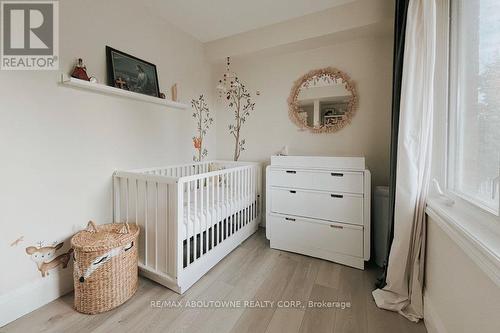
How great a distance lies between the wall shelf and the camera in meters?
1.58

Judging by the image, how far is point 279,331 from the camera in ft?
4.38

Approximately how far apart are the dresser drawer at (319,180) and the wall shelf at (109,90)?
1.35 meters

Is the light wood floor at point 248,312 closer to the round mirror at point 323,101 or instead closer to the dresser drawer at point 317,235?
the dresser drawer at point 317,235

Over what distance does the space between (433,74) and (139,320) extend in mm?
2387

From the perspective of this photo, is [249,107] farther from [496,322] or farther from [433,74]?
[496,322]

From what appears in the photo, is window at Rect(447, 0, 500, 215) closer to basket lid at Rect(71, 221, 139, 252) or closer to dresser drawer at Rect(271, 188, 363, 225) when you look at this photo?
dresser drawer at Rect(271, 188, 363, 225)

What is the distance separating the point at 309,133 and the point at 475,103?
163cm

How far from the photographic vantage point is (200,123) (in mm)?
2977

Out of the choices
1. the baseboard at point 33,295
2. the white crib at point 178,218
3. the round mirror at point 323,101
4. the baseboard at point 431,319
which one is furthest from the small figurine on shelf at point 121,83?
the baseboard at point 431,319

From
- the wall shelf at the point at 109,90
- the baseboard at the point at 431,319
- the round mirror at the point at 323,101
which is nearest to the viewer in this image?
the baseboard at the point at 431,319

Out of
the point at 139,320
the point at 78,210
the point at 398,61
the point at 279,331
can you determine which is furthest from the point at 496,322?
the point at 78,210

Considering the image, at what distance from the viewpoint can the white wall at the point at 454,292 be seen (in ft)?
2.66

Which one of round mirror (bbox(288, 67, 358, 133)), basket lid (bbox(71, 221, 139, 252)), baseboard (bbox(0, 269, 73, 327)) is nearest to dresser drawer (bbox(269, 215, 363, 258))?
round mirror (bbox(288, 67, 358, 133))

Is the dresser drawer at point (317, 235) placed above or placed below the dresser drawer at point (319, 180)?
below
